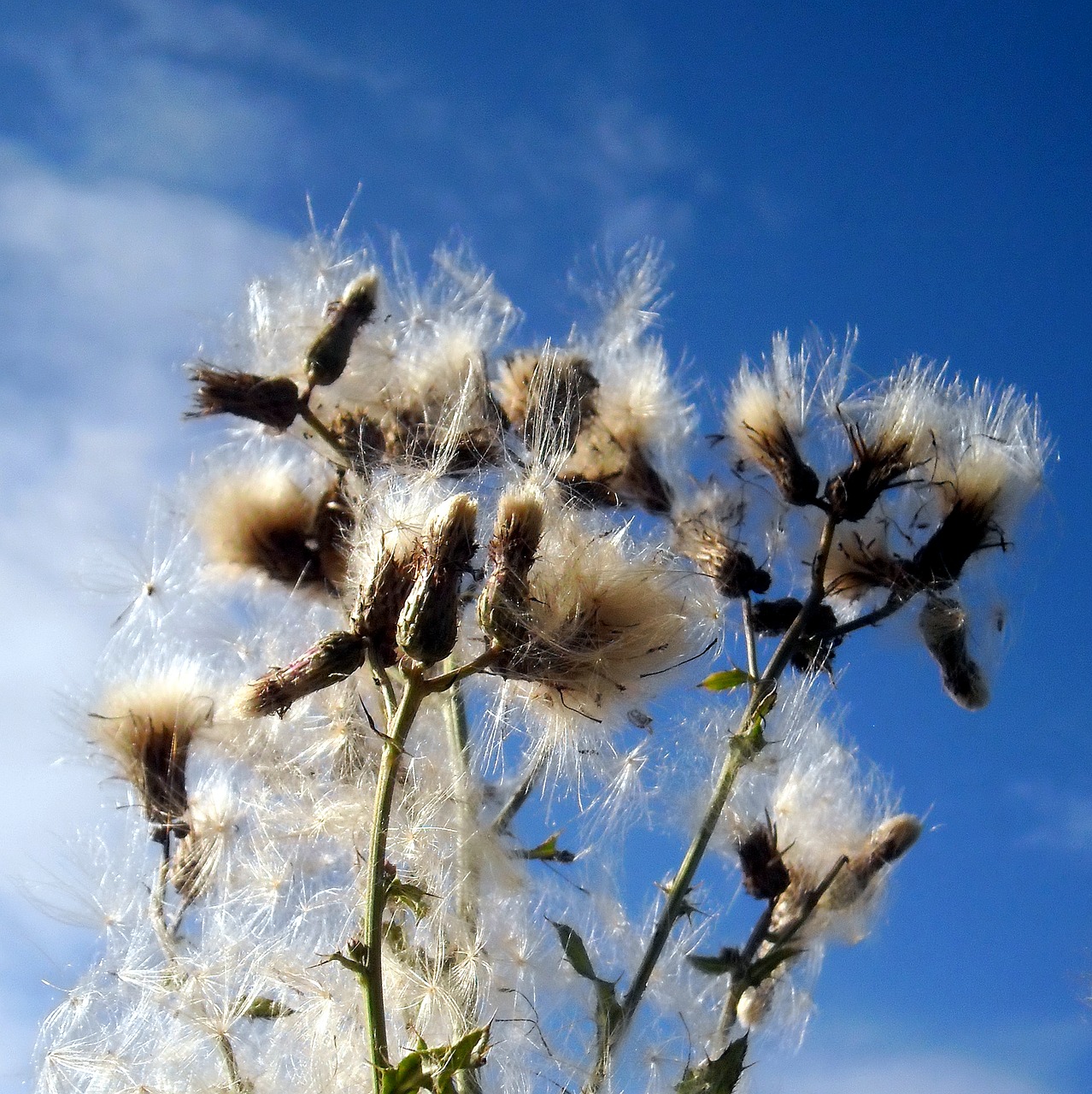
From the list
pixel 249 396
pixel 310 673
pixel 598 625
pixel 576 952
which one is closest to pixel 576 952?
pixel 576 952

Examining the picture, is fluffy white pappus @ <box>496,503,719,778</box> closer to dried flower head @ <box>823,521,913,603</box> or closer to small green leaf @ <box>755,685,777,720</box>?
small green leaf @ <box>755,685,777,720</box>

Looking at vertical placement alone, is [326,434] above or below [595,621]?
above

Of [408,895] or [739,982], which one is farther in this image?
[739,982]

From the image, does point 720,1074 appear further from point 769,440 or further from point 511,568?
point 769,440

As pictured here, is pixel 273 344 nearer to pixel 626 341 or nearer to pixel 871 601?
pixel 626 341

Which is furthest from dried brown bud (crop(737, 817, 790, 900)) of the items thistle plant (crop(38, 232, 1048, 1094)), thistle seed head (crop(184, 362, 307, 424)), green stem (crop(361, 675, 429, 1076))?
thistle seed head (crop(184, 362, 307, 424))

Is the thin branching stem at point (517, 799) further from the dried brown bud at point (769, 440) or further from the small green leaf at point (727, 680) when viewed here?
the dried brown bud at point (769, 440)

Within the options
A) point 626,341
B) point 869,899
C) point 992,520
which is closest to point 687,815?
point 869,899
